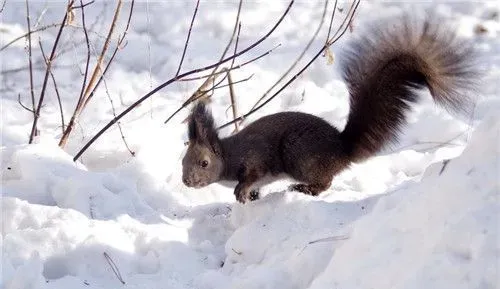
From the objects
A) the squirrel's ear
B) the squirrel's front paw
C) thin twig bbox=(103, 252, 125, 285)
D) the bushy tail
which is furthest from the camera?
the squirrel's ear

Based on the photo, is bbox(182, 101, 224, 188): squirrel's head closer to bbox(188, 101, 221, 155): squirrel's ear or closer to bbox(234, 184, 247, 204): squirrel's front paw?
bbox(188, 101, 221, 155): squirrel's ear

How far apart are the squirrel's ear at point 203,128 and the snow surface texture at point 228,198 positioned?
0.97 ft

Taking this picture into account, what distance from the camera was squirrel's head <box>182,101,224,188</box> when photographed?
3.61 m

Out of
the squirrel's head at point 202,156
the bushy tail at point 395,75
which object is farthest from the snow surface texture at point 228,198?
the bushy tail at point 395,75

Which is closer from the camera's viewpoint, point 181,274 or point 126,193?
point 181,274

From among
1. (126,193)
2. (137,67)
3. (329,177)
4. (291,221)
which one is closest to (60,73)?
(137,67)

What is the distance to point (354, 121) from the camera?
3580mm

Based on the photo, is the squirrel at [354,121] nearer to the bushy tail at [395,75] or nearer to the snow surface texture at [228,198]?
the bushy tail at [395,75]

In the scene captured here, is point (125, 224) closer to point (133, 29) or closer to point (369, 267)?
point (369, 267)

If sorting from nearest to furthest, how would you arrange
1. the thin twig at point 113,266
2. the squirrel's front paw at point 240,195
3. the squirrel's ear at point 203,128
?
the thin twig at point 113,266, the squirrel's front paw at point 240,195, the squirrel's ear at point 203,128

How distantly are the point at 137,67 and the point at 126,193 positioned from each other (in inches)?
105

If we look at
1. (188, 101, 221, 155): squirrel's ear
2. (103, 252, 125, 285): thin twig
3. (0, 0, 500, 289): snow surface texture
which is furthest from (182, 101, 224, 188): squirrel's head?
(103, 252, 125, 285): thin twig

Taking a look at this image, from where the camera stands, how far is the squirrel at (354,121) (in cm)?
323

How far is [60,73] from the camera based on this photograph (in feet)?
19.6
